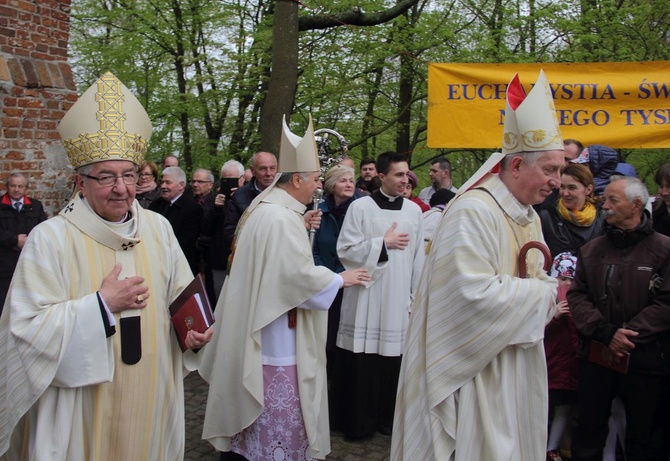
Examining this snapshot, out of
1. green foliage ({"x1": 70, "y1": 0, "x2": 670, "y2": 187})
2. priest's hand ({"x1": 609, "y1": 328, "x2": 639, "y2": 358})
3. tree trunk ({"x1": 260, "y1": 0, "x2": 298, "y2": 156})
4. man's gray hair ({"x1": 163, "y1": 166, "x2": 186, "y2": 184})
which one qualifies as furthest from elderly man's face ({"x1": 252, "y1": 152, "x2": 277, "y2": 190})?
green foliage ({"x1": 70, "y1": 0, "x2": 670, "y2": 187})

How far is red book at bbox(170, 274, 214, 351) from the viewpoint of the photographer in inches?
112

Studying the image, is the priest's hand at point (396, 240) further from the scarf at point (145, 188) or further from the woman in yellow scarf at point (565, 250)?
the scarf at point (145, 188)

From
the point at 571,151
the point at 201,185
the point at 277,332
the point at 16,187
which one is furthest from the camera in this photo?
the point at 201,185

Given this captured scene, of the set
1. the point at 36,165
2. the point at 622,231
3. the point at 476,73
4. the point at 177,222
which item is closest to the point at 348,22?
the point at 476,73

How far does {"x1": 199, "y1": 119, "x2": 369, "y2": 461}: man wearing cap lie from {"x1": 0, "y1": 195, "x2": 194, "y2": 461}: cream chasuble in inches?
39.0

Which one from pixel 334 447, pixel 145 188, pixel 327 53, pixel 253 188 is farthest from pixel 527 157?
pixel 327 53

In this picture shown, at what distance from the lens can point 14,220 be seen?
21.1ft

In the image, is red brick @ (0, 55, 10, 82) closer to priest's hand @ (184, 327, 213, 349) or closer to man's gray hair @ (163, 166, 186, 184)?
man's gray hair @ (163, 166, 186, 184)

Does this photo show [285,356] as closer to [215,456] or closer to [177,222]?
[215,456]

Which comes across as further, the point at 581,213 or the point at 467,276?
the point at 581,213

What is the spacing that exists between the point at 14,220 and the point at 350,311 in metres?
3.77

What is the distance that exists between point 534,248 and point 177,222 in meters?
4.73

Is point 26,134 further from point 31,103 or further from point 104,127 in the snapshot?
point 104,127

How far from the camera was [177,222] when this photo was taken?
6953 millimetres
